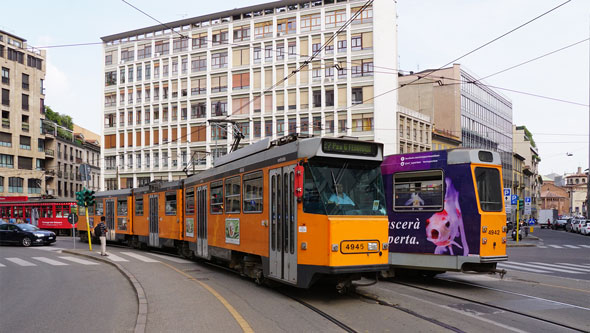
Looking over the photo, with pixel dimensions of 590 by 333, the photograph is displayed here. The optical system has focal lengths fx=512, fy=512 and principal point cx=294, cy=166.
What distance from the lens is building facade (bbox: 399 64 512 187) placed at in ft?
201

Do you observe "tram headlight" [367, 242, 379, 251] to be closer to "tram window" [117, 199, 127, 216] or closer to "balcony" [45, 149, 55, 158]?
"tram window" [117, 199, 127, 216]

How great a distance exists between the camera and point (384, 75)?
5012 centimetres

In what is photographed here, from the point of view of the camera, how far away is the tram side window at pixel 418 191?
1166cm

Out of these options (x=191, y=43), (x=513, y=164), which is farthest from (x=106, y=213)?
(x=513, y=164)

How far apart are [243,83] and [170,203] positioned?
3777cm

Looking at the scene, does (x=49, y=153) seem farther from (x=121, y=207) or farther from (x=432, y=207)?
(x=432, y=207)

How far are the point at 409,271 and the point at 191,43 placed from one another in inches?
1987

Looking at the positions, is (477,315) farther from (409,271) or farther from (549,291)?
(409,271)

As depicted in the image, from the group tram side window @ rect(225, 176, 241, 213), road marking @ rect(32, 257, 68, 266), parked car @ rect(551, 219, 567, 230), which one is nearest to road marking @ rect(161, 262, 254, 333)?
tram side window @ rect(225, 176, 241, 213)

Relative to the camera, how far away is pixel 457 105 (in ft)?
210

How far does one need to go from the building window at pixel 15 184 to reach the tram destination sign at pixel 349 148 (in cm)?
6652

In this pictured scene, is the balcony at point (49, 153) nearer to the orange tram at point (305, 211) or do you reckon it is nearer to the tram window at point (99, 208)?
the tram window at point (99, 208)

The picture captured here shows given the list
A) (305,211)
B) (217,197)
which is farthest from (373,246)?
(217,197)

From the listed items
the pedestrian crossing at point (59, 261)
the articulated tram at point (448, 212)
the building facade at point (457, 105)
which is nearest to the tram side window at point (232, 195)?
the articulated tram at point (448, 212)
